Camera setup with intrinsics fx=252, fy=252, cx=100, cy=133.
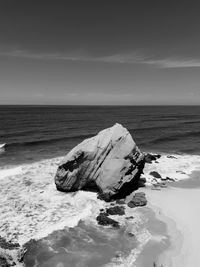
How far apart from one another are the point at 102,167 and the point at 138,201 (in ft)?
15.5

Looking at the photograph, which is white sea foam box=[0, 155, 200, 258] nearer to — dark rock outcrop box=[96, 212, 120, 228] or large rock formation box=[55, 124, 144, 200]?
dark rock outcrop box=[96, 212, 120, 228]

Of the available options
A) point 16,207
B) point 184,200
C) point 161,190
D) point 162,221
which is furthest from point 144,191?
point 16,207

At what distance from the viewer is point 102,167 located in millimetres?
24406

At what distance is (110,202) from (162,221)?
5026 mm

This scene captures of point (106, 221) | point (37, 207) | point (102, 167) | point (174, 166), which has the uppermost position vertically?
point (102, 167)

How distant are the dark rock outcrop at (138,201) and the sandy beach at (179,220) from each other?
0.77m

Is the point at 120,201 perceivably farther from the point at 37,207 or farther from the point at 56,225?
the point at 37,207

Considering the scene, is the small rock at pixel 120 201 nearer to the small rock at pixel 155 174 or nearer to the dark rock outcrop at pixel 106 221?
the dark rock outcrop at pixel 106 221

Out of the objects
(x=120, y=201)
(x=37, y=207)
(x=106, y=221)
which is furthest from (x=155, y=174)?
(x=37, y=207)

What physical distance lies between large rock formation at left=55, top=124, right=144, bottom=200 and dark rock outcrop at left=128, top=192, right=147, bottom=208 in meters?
1.53

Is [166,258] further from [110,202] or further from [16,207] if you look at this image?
[16,207]

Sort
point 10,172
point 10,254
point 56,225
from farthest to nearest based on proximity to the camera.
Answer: point 10,172, point 56,225, point 10,254

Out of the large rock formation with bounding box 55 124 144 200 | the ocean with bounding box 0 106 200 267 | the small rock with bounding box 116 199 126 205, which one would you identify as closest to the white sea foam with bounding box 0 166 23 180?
the ocean with bounding box 0 106 200 267

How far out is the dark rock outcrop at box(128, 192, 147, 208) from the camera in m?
21.8
